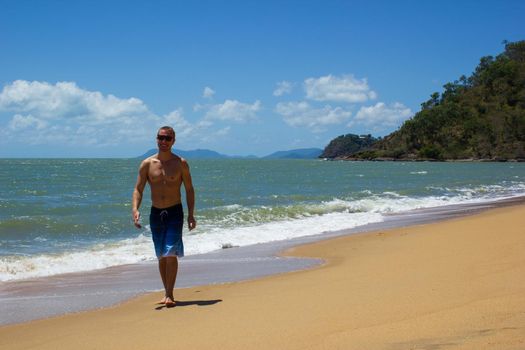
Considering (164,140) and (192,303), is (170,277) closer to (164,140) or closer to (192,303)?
(192,303)

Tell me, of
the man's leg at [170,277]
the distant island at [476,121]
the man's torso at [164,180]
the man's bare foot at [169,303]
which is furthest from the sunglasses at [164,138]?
the distant island at [476,121]

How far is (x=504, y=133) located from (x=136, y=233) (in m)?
123

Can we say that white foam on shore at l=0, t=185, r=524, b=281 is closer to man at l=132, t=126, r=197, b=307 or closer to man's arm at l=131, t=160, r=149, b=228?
man's arm at l=131, t=160, r=149, b=228

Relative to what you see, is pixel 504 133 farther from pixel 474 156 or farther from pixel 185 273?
pixel 185 273

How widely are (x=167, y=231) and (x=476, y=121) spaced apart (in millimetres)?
138942

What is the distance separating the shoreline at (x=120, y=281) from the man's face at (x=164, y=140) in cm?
189

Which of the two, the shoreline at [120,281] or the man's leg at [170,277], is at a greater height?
the man's leg at [170,277]

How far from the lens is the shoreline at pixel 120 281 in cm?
628

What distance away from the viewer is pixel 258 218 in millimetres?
18422

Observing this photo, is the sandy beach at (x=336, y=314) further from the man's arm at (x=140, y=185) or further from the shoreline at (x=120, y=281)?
the man's arm at (x=140, y=185)

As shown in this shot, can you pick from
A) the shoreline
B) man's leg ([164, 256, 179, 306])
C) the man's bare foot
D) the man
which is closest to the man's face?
the man

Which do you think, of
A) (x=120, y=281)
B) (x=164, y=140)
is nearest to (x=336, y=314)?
(x=164, y=140)

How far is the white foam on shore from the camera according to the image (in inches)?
380

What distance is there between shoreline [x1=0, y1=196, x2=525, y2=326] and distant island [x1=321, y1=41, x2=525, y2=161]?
119 meters
